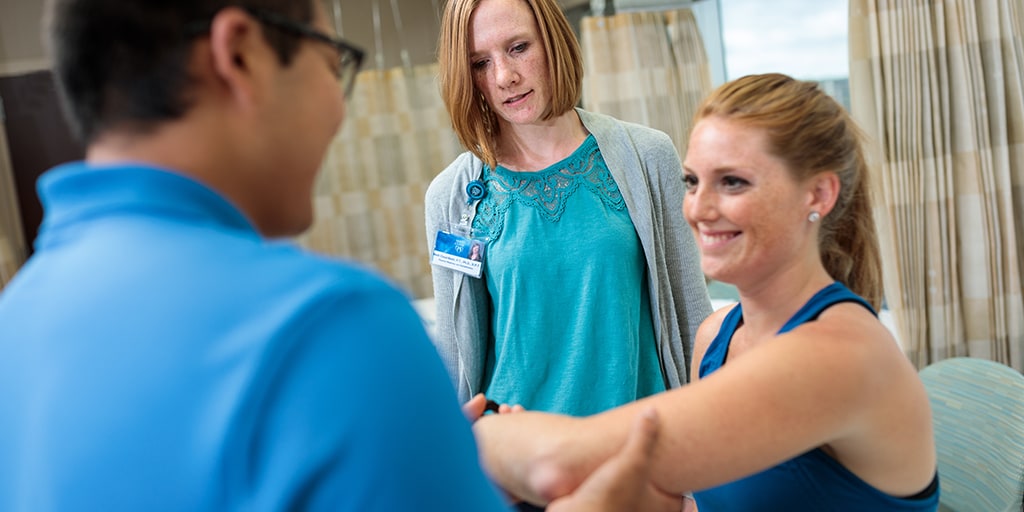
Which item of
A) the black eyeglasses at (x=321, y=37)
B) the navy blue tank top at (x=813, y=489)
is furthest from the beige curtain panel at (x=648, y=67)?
the black eyeglasses at (x=321, y=37)

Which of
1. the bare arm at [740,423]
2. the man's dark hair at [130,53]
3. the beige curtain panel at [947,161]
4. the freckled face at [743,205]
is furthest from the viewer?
the beige curtain panel at [947,161]

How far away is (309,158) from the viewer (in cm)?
73

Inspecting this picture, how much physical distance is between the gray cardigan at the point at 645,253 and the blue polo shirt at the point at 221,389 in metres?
1.47

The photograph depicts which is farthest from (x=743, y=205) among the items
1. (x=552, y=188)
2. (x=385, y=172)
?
(x=385, y=172)

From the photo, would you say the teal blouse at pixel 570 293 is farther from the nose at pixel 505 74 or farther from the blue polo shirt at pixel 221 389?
the blue polo shirt at pixel 221 389

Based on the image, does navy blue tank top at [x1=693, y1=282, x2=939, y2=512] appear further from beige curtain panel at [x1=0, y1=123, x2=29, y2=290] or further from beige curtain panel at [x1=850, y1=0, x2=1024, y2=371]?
beige curtain panel at [x1=0, y1=123, x2=29, y2=290]

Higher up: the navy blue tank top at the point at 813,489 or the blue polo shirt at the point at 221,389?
the blue polo shirt at the point at 221,389

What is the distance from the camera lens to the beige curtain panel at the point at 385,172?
4.42 m

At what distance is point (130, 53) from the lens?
2.12 ft

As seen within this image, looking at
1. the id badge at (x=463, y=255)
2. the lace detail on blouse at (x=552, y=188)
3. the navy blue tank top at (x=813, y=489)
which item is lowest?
the navy blue tank top at (x=813, y=489)

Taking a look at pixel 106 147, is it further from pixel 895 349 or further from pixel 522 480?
pixel 895 349

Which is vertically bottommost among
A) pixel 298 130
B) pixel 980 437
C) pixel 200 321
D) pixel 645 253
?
pixel 980 437

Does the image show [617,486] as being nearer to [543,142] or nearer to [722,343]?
[722,343]

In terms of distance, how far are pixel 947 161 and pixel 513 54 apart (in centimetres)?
186
